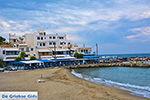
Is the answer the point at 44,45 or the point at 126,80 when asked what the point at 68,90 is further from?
the point at 44,45

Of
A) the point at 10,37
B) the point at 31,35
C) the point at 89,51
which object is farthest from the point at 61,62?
the point at 10,37

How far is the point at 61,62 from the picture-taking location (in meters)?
57.5

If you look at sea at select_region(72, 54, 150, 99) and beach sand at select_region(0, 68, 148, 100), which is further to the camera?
sea at select_region(72, 54, 150, 99)

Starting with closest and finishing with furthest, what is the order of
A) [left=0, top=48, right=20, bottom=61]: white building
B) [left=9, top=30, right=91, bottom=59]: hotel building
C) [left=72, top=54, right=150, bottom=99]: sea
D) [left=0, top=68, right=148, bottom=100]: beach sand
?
1. [left=0, top=68, right=148, bottom=100]: beach sand
2. [left=72, top=54, right=150, bottom=99]: sea
3. [left=0, top=48, right=20, bottom=61]: white building
4. [left=9, top=30, right=91, bottom=59]: hotel building

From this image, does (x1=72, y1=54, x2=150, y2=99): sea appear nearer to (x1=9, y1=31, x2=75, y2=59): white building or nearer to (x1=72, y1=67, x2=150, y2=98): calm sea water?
(x1=72, y1=67, x2=150, y2=98): calm sea water

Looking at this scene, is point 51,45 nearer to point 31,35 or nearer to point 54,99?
point 31,35

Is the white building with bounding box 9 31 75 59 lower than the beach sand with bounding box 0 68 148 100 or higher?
higher

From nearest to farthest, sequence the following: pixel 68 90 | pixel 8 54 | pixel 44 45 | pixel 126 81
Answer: pixel 68 90 → pixel 126 81 → pixel 8 54 → pixel 44 45

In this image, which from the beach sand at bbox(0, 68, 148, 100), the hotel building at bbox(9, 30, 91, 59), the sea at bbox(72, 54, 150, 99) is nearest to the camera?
the beach sand at bbox(0, 68, 148, 100)

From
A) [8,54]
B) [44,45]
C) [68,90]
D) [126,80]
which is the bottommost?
[126,80]

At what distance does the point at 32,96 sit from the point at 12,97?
113 centimetres

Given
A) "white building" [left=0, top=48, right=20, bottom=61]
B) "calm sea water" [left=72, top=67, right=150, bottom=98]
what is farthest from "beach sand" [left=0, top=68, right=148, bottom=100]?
"white building" [left=0, top=48, right=20, bottom=61]

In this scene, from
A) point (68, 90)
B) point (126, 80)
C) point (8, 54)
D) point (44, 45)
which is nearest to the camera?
point (68, 90)

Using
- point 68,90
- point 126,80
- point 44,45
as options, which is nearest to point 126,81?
point 126,80
